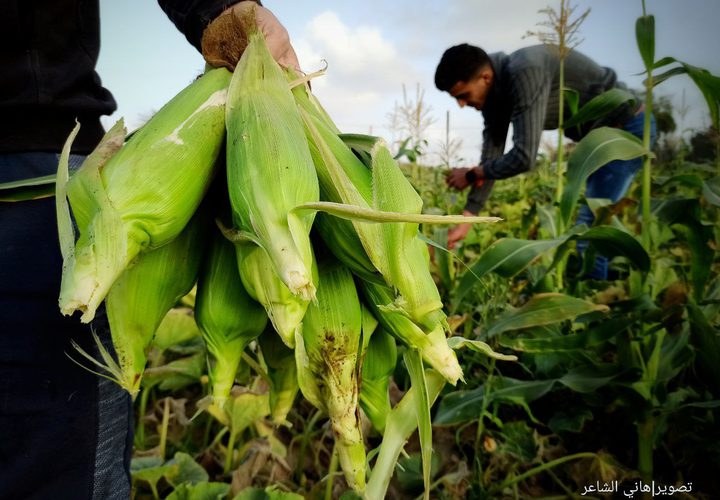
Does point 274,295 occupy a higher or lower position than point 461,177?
lower

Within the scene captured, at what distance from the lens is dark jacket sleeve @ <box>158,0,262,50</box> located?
60cm

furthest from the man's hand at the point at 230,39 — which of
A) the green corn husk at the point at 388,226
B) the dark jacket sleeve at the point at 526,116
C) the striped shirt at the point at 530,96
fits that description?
the dark jacket sleeve at the point at 526,116

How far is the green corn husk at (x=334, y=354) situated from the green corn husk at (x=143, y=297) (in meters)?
0.12

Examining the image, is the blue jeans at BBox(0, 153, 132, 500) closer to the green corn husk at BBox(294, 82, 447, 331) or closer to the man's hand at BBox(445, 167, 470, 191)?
the green corn husk at BBox(294, 82, 447, 331)

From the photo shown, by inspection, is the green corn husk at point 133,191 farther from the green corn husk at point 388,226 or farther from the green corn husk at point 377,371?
the green corn husk at point 377,371

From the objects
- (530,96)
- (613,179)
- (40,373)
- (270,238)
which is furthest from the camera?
(613,179)

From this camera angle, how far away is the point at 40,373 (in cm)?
58

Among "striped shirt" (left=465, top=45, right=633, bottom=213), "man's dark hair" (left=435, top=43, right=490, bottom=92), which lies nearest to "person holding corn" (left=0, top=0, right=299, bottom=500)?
"striped shirt" (left=465, top=45, right=633, bottom=213)

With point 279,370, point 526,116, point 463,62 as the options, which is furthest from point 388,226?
point 463,62

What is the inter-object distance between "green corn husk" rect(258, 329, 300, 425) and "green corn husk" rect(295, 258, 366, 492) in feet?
0.19

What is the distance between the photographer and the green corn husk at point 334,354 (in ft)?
1.26

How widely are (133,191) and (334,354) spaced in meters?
0.19

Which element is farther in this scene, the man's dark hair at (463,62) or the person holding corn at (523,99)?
the man's dark hair at (463,62)

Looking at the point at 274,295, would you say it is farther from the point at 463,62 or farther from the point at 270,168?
the point at 463,62
